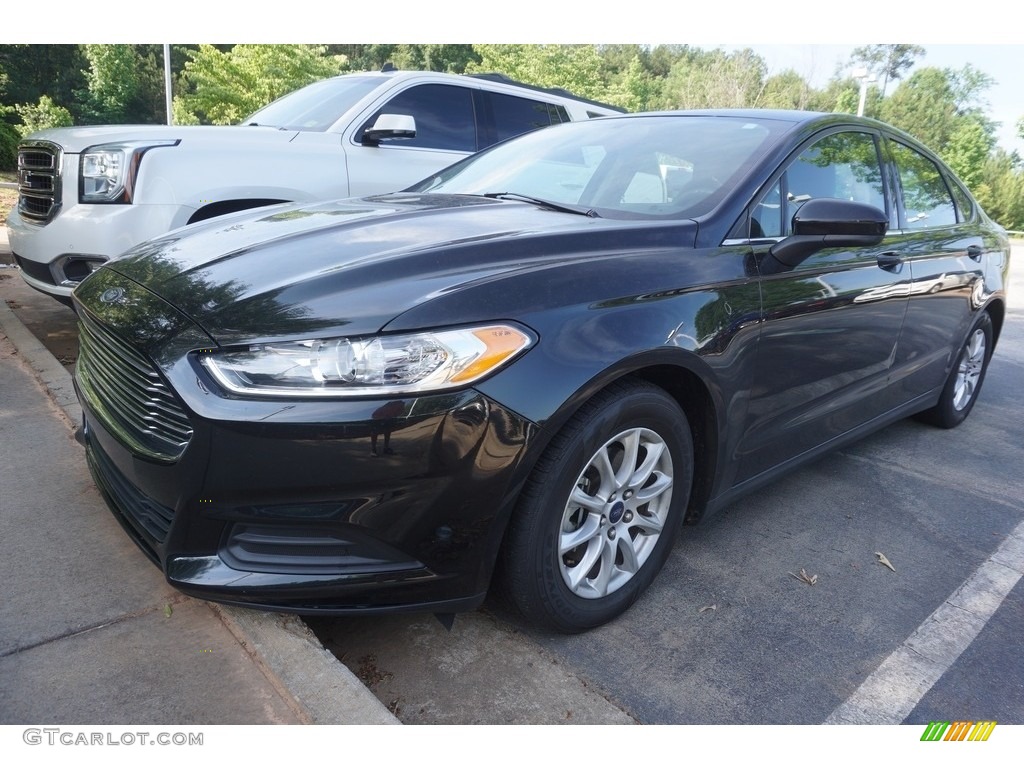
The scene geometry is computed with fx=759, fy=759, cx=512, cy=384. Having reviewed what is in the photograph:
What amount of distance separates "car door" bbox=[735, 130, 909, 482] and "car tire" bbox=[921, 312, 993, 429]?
1.19m

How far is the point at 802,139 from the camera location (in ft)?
9.84

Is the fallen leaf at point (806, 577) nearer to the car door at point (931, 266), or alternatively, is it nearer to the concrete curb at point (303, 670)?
the car door at point (931, 266)

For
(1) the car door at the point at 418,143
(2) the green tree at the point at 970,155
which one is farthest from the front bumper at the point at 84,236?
(2) the green tree at the point at 970,155

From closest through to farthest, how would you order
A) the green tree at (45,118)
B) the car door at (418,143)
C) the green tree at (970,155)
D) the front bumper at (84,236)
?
the front bumper at (84,236) → the car door at (418,143) → the green tree at (45,118) → the green tree at (970,155)

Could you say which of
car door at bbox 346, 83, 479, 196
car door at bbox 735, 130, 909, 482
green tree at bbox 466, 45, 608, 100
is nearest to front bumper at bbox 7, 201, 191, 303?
car door at bbox 346, 83, 479, 196

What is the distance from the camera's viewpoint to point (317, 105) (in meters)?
5.44

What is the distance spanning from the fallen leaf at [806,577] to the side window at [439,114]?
3.87 metres

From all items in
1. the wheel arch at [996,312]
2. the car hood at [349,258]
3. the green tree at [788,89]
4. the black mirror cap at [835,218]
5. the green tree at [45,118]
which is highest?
the green tree at [788,89]

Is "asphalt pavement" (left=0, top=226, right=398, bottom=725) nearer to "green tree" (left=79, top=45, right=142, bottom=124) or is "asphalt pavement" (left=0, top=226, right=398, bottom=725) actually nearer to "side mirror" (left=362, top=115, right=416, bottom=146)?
"side mirror" (left=362, top=115, right=416, bottom=146)

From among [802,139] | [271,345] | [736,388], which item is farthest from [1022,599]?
[271,345]

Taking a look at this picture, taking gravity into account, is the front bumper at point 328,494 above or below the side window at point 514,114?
below

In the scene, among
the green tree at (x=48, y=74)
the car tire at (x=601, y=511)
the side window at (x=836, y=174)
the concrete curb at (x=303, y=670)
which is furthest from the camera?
the green tree at (x=48, y=74)

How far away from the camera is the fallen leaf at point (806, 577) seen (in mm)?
2852
